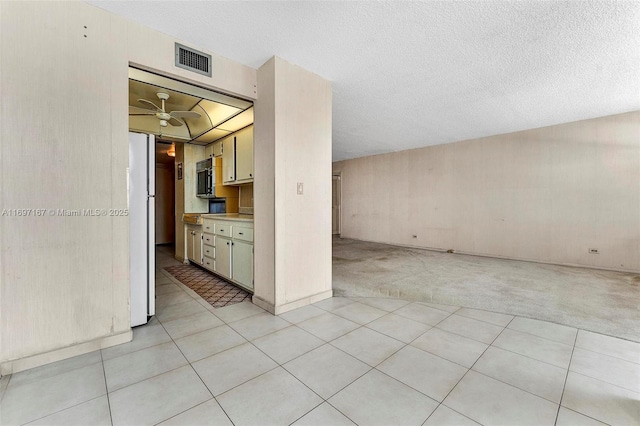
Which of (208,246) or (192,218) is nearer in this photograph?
(208,246)

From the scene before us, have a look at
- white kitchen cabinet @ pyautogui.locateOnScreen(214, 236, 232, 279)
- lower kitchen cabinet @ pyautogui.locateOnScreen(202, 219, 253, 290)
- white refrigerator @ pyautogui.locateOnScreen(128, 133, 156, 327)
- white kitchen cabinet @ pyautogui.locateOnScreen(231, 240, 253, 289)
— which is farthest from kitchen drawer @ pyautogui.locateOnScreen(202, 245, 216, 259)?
white refrigerator @ pyautogui.locateOnScreen(128, 133, 156, 327)

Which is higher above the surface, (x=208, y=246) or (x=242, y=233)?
(x=242, y=233)

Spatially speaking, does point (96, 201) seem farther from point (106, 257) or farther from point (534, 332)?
point (534, 332)

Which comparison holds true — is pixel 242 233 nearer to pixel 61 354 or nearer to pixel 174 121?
pixel 61 354

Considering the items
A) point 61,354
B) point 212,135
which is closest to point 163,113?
point 212,135

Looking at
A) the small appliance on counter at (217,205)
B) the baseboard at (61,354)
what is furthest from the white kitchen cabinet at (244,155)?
the baseboard at (61,354)

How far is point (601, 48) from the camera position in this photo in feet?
9.18

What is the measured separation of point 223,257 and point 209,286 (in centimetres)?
45

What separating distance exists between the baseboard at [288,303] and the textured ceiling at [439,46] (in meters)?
2.72

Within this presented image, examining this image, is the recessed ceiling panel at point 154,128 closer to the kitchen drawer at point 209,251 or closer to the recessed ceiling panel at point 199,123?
the recessed ceiling panel at point 199,123

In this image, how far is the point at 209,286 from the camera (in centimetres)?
390

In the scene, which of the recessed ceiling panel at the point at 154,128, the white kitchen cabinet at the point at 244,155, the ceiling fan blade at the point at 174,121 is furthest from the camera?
the recessed ceiling panel at the point at 154,128

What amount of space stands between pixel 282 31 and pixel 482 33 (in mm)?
1920

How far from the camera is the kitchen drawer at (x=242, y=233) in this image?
3.48 m
